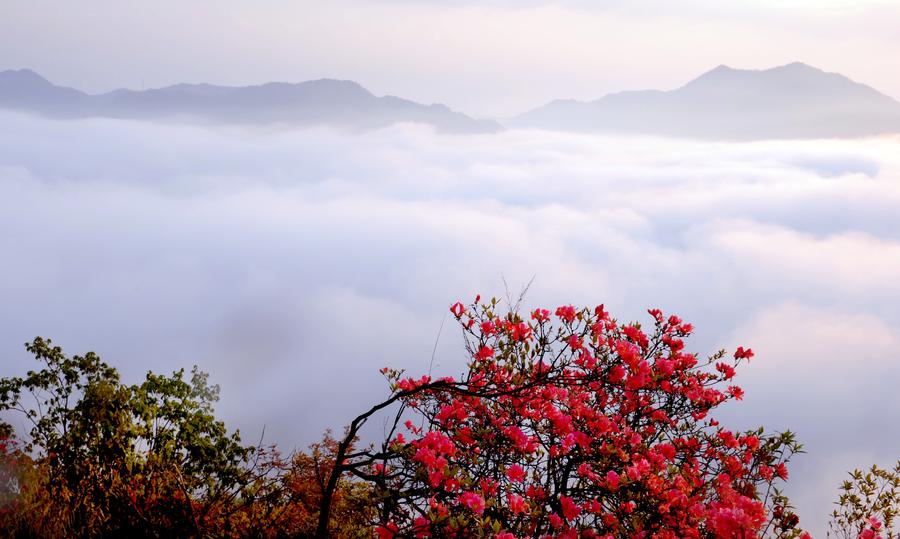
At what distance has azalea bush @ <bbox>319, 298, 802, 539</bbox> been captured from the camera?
5.44 meters

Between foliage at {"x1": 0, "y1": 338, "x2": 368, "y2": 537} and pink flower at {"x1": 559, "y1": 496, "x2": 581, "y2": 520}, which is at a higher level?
foliage at {"x1": 0, "y1": 338, "x2": 368, "y2": 537}

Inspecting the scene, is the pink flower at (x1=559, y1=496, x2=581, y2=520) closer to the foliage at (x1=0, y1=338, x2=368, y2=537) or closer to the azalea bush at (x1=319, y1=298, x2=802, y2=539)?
the azalea bush at (x1=319, y1=298, x2=802, y2=539)

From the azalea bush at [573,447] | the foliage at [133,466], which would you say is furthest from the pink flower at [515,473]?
the foliage at [133,466]

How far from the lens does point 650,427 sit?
8000mm

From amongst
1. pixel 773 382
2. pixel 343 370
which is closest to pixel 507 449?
pixel 773 382

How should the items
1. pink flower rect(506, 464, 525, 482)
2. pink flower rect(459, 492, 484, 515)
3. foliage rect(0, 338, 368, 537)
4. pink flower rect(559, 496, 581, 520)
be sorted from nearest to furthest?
pink flower rect(459, 492, 484, 515) → pink flower rect(559, 496, 581, 520) → pink flower rect(506, 464, 525, 482) → foliage rect(0, 338, 368, 537)

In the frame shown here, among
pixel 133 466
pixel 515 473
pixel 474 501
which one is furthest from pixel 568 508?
pixel 133 466

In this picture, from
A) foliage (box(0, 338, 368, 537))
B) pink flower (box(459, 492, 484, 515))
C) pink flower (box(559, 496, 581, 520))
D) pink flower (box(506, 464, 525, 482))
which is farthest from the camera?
foliage (box(0, 338, 368, 537))

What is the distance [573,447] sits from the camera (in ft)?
22.1

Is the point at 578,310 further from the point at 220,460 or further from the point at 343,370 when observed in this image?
the point at 343,370

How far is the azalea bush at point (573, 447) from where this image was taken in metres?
5.44

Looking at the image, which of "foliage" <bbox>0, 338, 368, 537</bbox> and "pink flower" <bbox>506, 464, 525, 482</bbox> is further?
"foliage" <bbox>0, 338, 368, 537</bbox>

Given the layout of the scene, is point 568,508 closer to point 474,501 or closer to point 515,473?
point 515,473

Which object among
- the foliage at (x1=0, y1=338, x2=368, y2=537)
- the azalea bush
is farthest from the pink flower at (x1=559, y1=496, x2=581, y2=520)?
the foliage at (x1=0, y1=338, x2=368, y2=537)
